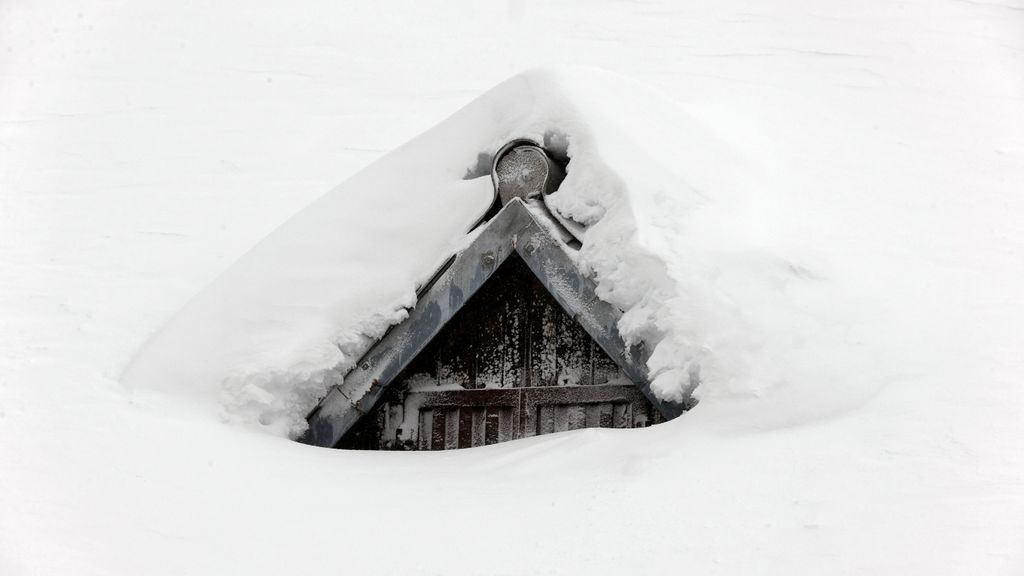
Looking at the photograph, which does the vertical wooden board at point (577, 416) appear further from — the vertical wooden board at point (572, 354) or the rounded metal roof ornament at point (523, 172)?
the rounded metal roof ornament at point (523, 172)

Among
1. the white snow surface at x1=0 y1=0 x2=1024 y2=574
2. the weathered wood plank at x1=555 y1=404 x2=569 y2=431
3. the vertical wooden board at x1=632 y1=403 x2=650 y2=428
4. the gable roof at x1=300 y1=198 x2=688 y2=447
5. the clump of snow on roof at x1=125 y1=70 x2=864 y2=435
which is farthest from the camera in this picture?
the weathered wood plank at x1=555 y1=404 x2=569 y2=431

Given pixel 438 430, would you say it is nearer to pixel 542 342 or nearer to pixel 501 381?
pixel 501 381

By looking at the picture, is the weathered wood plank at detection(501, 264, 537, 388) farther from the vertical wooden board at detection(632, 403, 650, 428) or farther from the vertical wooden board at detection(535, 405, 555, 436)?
the vertical wooden board at detection(632, 403, 650, 428)

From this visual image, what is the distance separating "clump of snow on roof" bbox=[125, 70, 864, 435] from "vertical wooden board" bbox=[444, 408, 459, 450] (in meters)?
0.48

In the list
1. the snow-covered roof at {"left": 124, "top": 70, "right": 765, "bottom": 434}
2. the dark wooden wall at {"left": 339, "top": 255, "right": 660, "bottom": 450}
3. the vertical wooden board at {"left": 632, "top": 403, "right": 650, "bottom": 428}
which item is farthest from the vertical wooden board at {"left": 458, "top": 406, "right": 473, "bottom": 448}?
the vertical wooden board at {"left": 632, "top": 403, "right": 650, "bottom": 428}

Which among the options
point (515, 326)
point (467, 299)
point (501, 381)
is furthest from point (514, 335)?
point (467, 299)

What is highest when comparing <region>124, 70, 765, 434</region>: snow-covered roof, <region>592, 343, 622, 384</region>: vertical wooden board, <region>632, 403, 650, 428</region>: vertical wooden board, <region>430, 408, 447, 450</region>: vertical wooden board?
<region>124, 70, 765, 434</region>: snow-covered roof

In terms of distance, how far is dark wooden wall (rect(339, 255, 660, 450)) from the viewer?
3639 millimetres

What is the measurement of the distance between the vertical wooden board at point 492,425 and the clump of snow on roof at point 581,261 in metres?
0.57

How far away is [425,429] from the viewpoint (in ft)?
12.4

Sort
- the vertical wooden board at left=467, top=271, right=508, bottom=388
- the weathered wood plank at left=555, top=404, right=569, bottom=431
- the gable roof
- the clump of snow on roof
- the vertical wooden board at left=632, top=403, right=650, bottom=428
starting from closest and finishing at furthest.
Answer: the clump of snow on roof < the gable roof < the vertical wooden board at left=632, top=403, right=650, bottom=428 < the weathered wood plank at left=555, top=404, right=569, bottom=431 < the vertical wooden board at left=467, top=271, right=508, bottom=388

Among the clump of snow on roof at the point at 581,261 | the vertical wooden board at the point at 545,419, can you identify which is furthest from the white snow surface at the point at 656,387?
the vertical wooden board at the point at 545,419

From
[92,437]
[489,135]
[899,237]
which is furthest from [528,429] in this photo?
[899,237]

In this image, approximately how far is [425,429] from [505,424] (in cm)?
35
